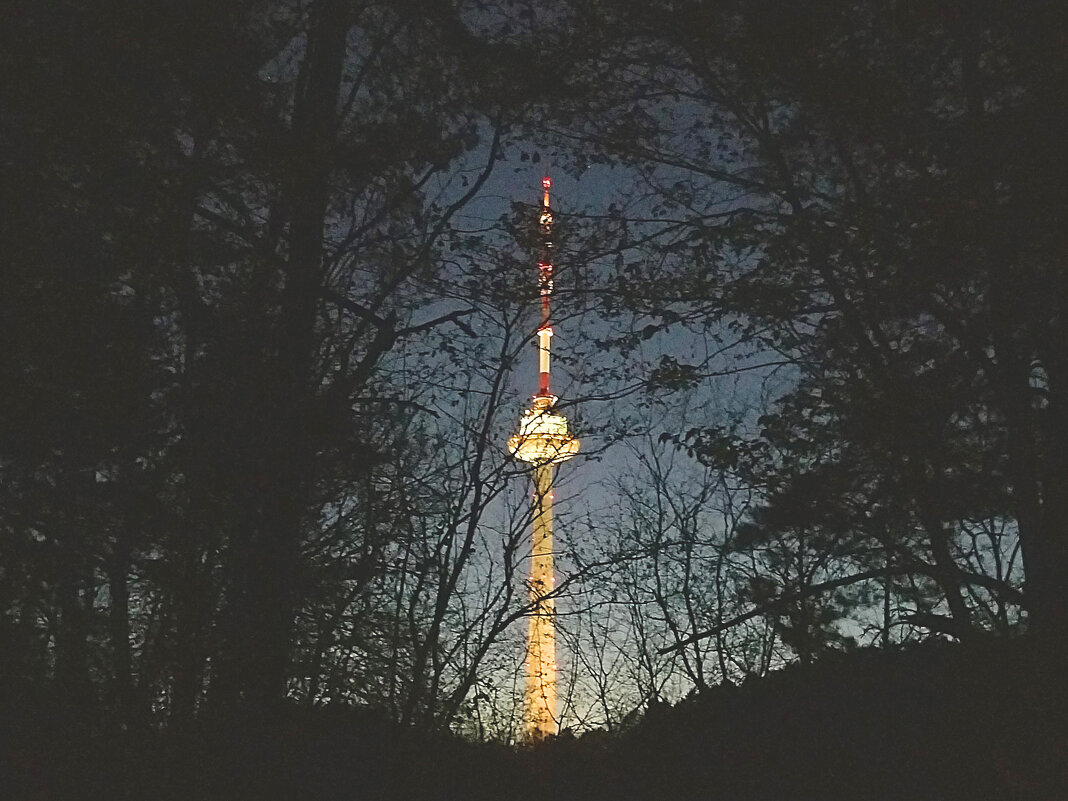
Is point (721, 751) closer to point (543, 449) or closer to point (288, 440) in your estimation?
point (543, 449)

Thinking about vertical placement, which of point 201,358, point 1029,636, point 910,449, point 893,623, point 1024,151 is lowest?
point 1029,636

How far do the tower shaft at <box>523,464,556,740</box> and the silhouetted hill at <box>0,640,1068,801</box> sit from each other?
957mm

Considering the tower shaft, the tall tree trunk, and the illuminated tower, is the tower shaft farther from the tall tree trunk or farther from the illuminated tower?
the tall tree trunk

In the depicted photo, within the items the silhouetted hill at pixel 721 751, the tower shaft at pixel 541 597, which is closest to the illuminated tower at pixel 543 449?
the tower shaft at pixel 541 597

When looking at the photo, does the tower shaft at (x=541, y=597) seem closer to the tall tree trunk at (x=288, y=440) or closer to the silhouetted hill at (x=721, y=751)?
the silhouetted hill at (x=721, y=751)

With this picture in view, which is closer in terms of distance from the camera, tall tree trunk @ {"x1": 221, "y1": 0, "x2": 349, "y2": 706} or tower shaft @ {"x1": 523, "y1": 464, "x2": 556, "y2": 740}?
tall tree trunk @ {"x1": 221, "y1": 0, "x2": 349, "y2": 706}

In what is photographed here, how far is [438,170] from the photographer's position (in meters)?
7.69

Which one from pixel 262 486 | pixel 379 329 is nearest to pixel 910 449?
pixel 379 329

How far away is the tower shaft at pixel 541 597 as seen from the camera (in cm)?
790

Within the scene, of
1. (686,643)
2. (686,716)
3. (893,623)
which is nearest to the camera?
(686,643)

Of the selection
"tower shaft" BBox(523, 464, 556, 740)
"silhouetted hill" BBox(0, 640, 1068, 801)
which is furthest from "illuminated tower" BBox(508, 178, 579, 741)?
"silhouetted hill" BBox(0, 640, 1068, 801)

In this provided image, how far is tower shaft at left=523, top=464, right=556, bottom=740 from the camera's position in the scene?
25.9 ft

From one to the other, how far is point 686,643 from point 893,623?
192 cm

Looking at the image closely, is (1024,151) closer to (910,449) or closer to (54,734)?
(910,449)
